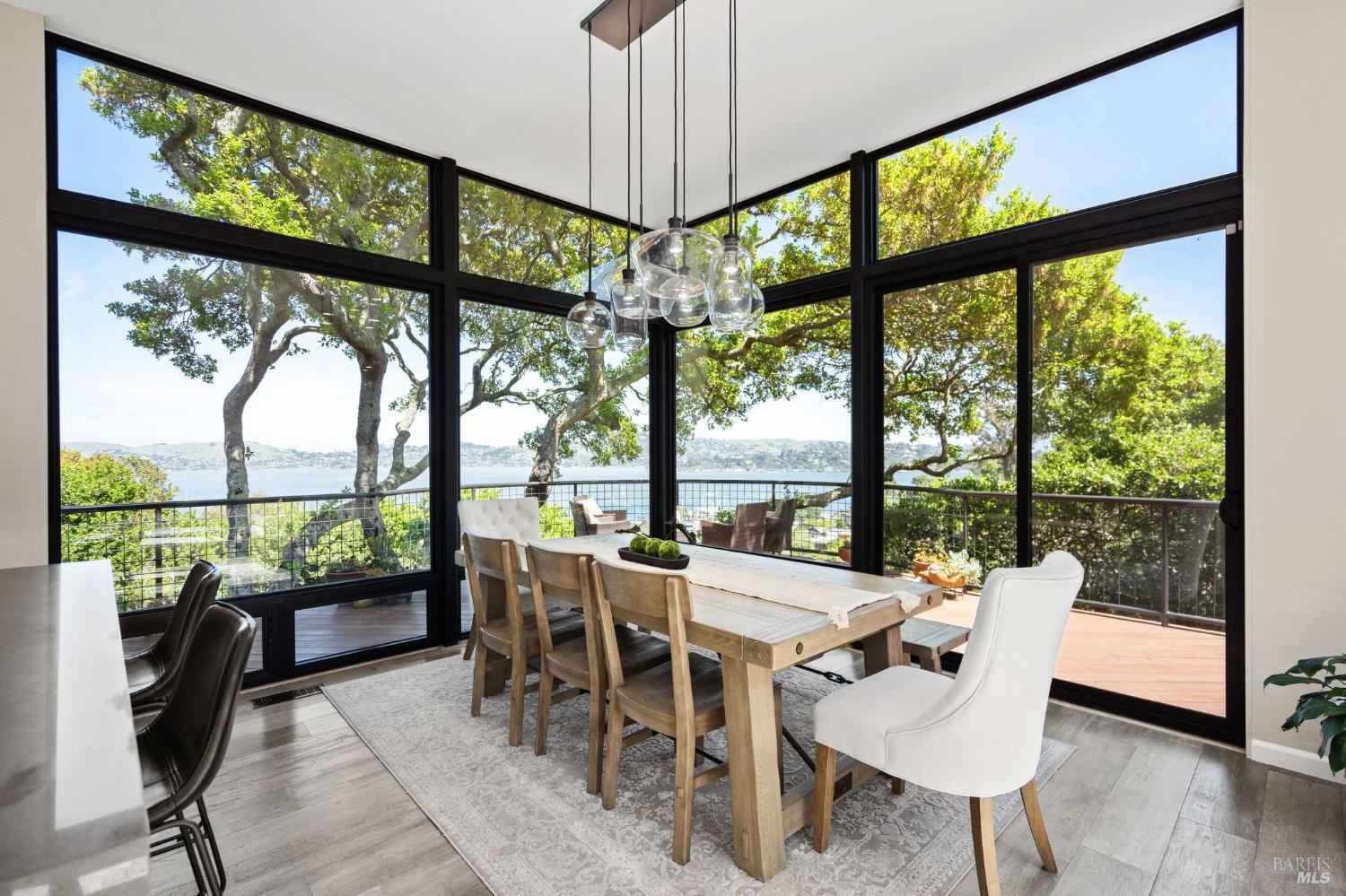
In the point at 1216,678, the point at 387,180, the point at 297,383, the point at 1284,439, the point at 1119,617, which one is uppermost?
the point at 387,180

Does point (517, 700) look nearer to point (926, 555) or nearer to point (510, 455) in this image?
point (510, 455)

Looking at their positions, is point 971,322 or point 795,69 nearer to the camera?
point 795,69

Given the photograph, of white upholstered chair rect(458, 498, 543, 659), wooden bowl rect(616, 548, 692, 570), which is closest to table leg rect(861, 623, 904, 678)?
wooden bowl rect(616, 548, 692, 570)

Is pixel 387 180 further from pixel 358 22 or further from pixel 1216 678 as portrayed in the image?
pixel 1216 678

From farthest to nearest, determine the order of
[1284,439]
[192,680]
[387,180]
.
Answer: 1. [387,180]
2. [1284,439]
3. [192,680]

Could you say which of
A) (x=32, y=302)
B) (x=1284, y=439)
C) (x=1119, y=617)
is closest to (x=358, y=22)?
(x=32, y=302)

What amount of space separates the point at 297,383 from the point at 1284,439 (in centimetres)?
471

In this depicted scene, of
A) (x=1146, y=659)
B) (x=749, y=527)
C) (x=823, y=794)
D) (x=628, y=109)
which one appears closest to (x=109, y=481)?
(x=628, y=109)

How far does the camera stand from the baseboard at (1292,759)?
2354 millimetres

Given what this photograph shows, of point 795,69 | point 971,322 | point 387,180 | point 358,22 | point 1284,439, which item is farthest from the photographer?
point 387,180

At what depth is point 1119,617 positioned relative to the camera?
3.02 m

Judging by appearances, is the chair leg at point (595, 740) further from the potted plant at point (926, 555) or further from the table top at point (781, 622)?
the potted plant at point (926, 555)

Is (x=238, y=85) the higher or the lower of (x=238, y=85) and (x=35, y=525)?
the higher

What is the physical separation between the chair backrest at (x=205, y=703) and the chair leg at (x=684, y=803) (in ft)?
3.87
